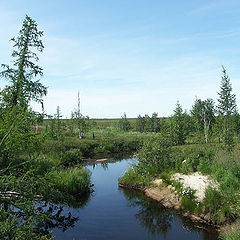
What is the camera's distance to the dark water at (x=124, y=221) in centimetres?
967

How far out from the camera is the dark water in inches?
381

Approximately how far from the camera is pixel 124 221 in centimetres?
1117

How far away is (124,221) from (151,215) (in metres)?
1.52

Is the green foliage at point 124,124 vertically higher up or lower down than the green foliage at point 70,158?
higher up

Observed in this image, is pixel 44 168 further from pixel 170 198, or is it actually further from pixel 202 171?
pixel 202 171

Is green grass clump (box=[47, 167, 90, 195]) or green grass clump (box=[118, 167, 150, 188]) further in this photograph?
green grass clump (box=[118, 167, 150, 188])

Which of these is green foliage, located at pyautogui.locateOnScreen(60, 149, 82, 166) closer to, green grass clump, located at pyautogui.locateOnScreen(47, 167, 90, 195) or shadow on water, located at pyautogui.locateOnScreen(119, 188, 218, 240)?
green grass clump, located at pyautogui.locateOnScreen(47, 167, 90, 195)

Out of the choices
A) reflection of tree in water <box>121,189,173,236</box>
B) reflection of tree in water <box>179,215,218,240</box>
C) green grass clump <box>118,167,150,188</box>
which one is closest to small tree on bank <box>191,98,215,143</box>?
green grass clump <box>118,167,150,188</box>

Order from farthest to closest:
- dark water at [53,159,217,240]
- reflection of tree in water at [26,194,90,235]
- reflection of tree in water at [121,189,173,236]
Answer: reflection of tree in water at [121,189,173,236], reflection of tree in water at [26,194,90,235], dark water at [53,159,217,240]

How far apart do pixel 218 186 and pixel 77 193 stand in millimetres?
8246

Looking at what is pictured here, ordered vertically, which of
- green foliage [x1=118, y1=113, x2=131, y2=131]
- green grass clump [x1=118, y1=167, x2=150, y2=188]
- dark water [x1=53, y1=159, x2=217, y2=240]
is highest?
green foliage [x1=118, y1=113, x2=131, y2=131]

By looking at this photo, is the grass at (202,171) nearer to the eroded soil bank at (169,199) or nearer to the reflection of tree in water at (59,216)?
the eroded soil bank at (169,199)

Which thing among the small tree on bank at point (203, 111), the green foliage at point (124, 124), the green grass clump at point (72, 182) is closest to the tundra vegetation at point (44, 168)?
the green grass clump at point (72, 182)

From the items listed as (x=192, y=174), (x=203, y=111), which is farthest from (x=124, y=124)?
(x=192, y=174)
